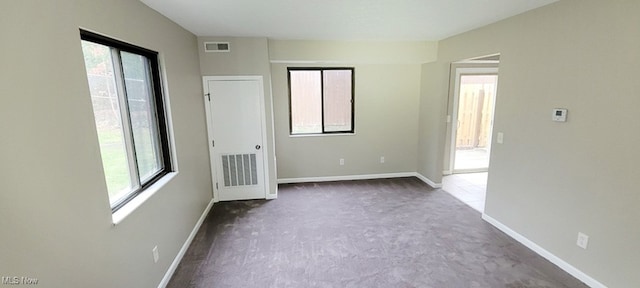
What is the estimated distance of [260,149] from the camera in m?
4.14

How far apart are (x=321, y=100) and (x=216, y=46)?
1.94 metres

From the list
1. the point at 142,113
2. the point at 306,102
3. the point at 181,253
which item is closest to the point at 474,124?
the point at 306,102

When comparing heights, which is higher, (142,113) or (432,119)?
(142,113)

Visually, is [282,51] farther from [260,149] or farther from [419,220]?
[419,220]

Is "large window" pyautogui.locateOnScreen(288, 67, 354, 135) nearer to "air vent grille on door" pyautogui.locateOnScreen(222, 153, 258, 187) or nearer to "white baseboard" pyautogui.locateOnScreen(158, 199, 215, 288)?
"air vent grille on door" pyautogui.locateOnScreen(222, 153, 258, 187)

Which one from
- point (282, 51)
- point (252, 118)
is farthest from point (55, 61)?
point (282, 51)

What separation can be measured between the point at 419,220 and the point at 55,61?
366 cm

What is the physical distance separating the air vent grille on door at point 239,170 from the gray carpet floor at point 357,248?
32 cm

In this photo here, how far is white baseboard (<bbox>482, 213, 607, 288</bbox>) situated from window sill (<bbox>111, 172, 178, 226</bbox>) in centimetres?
366

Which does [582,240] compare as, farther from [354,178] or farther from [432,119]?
[354,178]

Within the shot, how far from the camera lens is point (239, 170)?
13.8 ft

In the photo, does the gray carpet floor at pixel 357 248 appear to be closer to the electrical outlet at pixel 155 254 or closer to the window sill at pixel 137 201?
the electrical outlet at pixel 155 254

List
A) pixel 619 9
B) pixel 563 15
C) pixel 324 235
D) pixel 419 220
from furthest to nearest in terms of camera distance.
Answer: pixel 419 220, pixel 324 235, pixel 563 15, pixel 619 9

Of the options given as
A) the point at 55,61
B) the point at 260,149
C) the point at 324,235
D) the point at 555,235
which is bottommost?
the point at 324,235
